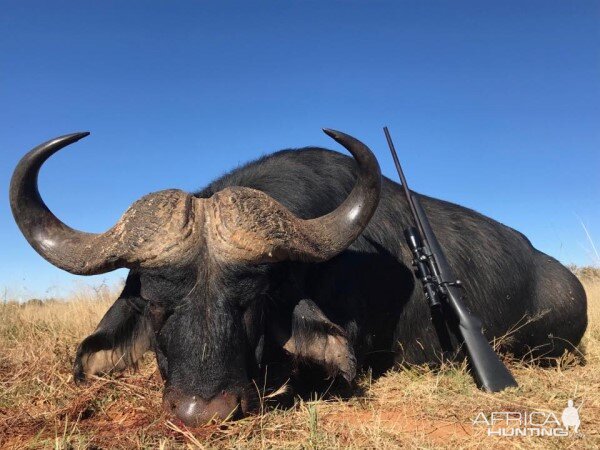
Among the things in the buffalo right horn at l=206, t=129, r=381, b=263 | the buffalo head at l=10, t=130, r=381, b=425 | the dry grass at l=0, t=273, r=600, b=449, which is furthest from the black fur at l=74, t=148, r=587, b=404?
the dry grass at l=0, t=273, r=600, b=449

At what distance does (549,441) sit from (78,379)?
2.79 metres

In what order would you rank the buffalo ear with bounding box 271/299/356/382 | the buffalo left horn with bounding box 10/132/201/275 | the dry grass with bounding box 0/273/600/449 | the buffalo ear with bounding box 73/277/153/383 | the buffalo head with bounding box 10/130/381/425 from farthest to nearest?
the buffalo ear with bounding box 73/277/153/383, the buffalo ear with bounding box 271/299/356/382, the buffalo left horn with bounding box 10/132/201/275, the buffalo head with bounding box 10/130/381/425, the dry grass with bounding box 0/273/600/449

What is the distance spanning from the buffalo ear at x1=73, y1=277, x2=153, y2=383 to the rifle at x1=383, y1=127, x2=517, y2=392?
84.6 inches

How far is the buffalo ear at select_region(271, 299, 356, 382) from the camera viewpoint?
3.13 metres

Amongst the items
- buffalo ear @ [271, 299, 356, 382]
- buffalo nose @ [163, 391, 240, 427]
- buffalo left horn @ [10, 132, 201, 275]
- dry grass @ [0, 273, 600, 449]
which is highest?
buffalo left horn @ [10, 132, 201, 275]

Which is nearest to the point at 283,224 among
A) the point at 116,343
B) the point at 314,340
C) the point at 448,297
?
the point at 314,340

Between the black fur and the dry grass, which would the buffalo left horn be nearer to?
the black fur

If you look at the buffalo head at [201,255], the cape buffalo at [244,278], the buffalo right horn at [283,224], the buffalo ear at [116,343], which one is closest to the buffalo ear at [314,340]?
the cape buffalo at [244,278]

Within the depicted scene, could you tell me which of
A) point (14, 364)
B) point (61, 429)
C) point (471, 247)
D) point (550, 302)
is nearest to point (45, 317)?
point (14, 364)

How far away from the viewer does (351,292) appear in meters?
3.89

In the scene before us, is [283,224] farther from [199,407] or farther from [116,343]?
[116,343]

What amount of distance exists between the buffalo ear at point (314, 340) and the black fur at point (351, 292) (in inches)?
1.3

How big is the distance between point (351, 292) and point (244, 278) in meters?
1.27

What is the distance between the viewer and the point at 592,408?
9.87 feet
